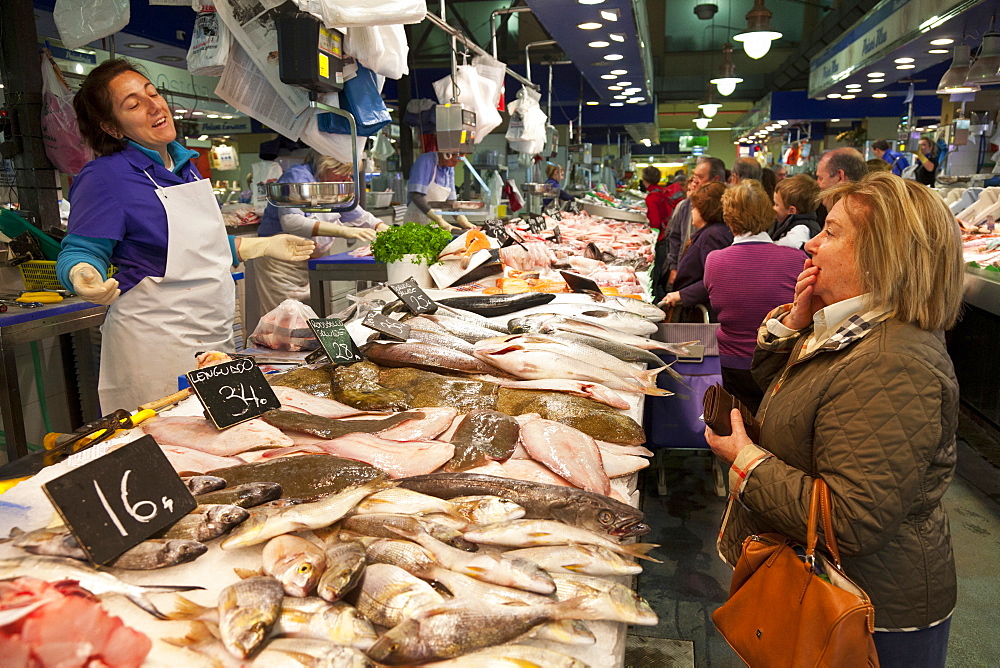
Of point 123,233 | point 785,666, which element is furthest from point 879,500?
point 123,233

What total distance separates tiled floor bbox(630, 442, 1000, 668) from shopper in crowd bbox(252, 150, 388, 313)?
288 cm

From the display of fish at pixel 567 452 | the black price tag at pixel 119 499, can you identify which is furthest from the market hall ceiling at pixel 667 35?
the black price tag at pixel 119 499

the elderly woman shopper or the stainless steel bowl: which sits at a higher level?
the stainless steel bowl

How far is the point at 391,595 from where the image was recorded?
1.14 m

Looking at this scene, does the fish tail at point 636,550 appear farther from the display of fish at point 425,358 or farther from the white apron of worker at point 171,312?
the white apron of worker at point 171,312

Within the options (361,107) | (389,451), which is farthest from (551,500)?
(361,107)

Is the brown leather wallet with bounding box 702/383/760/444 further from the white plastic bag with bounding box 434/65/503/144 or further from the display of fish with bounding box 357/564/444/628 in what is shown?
the white plastic bag with bounding box 434/65/503/144

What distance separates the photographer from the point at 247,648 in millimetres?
1009

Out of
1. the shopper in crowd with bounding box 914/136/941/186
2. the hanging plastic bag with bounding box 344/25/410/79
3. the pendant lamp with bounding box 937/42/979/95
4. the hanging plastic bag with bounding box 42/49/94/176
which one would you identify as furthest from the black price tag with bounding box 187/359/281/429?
the shopper in crowd with bounding box 914/136/941/186

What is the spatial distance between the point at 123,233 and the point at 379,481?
1990mm

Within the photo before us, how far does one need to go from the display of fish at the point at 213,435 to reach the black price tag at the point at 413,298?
47.9 inches

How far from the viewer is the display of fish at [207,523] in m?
1.32

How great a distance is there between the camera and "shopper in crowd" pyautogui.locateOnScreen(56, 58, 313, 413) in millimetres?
2861

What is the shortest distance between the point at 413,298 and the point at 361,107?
64.6 inches
